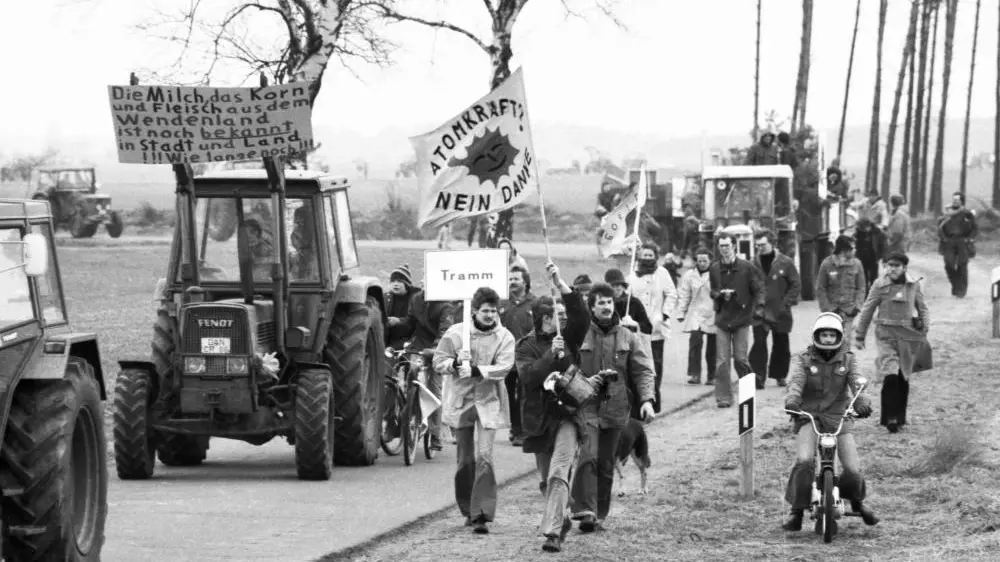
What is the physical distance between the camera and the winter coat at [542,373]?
11.8 m

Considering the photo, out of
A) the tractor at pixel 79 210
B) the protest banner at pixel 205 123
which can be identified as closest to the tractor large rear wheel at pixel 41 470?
the protest banner at pixel 205 123

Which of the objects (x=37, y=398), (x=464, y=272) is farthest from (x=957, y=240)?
(x=37, y=398)

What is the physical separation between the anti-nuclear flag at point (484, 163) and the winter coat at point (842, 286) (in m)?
7.29

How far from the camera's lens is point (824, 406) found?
1245 cm

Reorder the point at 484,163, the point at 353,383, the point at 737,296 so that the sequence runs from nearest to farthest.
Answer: the point at 484,163 < the point at 353,383 < the point at 737,296

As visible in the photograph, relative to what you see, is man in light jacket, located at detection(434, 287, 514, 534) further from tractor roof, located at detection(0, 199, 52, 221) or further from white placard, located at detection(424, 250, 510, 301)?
tractor roof, located at detection(0, 199, 52, 221)

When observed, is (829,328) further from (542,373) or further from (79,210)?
(79,210)

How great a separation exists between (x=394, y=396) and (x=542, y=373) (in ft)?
14.6

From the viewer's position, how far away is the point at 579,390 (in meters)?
11.7

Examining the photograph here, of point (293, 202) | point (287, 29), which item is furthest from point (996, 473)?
point (287, 29)

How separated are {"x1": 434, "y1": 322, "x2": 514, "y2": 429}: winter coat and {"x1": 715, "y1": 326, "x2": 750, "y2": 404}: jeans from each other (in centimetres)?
773

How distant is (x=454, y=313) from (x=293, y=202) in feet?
6.39

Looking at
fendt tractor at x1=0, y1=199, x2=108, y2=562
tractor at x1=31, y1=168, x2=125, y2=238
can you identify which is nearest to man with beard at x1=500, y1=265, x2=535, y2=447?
fendt tractor at x1=0, y1=199, x2=108, y2=562

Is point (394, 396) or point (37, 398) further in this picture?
point (394, 396)
